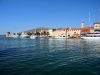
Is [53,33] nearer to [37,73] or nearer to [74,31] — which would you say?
[74,31]

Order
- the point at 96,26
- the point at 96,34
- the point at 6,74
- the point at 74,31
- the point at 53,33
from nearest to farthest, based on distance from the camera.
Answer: the point at 6,74 → the point at 96,34 → the point at 96,26 → the point at 74,31 → the point at 53,33

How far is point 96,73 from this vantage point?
32.9ft

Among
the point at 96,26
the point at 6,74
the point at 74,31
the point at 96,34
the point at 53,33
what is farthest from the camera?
the point at 53,33

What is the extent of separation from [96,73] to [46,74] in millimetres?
4028

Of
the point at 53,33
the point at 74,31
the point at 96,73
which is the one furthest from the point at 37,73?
the point at 53,33

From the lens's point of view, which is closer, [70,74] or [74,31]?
[70,74]

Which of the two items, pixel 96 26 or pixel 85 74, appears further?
pixel 96 26

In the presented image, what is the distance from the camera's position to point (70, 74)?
9.74m

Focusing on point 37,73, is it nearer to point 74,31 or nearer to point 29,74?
point 29,74

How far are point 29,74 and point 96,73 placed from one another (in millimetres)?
5326

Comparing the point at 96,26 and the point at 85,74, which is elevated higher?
the point at 96,26

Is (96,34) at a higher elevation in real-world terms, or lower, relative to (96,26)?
lower

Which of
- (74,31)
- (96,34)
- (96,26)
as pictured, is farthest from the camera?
(74,31)

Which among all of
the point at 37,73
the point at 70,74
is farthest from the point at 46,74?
the point at 70,74
